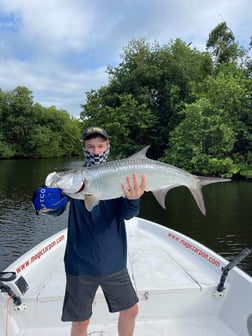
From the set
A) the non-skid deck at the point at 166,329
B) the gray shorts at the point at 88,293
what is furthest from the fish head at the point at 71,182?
the non-skid deck at the point at 166,329

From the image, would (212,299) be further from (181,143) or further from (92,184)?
(181,143)

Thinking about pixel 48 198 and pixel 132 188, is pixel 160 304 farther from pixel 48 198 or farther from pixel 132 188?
pixel 48 198

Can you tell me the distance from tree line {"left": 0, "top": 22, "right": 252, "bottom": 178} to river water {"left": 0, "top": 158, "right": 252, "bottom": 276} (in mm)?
6876

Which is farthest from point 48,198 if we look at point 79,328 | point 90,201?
point 79,328

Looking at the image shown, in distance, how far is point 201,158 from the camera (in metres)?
27.1

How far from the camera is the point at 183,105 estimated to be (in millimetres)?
33250

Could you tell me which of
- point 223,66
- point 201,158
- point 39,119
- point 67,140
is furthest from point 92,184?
point 67,140

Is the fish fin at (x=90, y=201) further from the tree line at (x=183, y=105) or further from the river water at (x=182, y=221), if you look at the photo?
the tree line at (x=183, y=105)

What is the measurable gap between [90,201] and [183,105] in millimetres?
32117

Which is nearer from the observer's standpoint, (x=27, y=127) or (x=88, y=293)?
(x=88, y=293)

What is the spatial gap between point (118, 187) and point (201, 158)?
25403 mm

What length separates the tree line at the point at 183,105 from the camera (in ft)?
90.6

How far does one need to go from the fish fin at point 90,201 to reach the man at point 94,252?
20 centimetres

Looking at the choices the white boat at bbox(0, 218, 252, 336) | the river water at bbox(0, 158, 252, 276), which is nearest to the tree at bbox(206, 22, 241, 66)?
the river water at bbox(0, 158, 252, 276)
